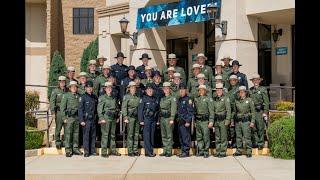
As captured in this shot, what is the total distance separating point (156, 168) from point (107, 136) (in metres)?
2.37

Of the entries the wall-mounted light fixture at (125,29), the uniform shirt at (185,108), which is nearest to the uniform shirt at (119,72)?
the uniform shirt at (185,108)

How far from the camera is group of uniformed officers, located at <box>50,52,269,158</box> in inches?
471

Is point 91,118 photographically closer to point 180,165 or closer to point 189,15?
point 180,165

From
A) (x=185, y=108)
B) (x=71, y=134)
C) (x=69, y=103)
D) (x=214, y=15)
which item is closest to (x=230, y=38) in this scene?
(x=214, y=15)

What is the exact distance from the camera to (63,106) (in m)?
12.4

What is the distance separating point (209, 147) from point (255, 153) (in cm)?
115

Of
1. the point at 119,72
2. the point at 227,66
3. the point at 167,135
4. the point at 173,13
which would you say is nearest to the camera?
the point at 167,135

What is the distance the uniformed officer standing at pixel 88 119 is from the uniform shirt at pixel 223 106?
3070 millimetres

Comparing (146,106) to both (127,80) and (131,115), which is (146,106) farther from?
(127,80)

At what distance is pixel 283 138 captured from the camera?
11.1 m
